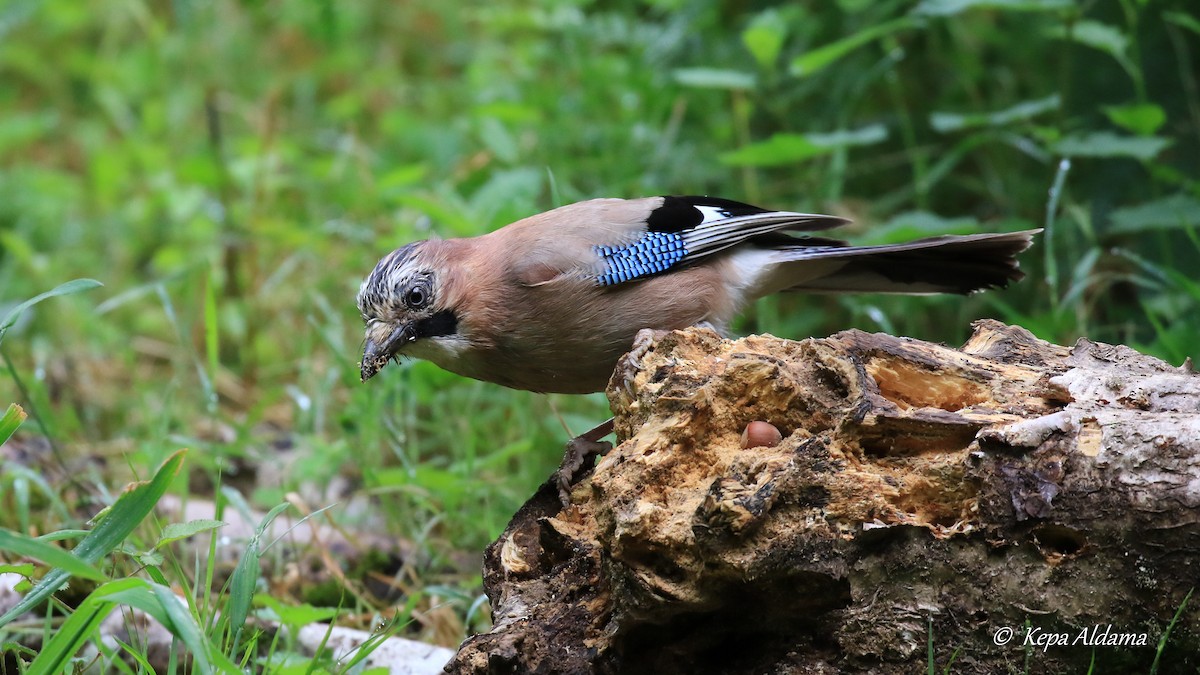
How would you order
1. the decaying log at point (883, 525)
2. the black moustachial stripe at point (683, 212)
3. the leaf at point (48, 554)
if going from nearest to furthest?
1. the leaf at point (48, 554)
2. the decaying log at point (883, 525)
3. the black moustachial stripe at point (683, 212)

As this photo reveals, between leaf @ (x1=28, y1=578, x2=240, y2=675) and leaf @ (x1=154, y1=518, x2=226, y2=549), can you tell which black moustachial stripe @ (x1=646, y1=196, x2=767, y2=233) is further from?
leaf @ (x1=28, y1=578, x2=240, y2=675)

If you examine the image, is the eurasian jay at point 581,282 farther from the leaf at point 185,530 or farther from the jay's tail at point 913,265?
the leaf at point 185,530

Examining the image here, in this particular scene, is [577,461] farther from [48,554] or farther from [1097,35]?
[1097,35]

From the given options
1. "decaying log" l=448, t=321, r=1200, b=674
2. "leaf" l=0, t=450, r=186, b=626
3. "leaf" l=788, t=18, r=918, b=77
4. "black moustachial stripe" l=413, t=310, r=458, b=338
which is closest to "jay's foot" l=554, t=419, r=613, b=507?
"decaying log" l=448, t=321, r=1200, b=674

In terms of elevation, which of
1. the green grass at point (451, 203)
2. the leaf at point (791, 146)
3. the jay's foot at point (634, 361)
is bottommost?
the green grass at point (451, 203)

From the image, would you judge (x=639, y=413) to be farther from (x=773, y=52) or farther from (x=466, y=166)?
(x=466, y=166)

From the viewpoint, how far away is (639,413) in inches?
106

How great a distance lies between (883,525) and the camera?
2.36 m

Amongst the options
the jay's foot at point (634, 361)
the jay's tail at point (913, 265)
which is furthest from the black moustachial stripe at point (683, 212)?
the jay's foot at point (634, 361)

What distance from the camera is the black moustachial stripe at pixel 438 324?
12.3 feet

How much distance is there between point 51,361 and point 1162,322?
513 cm

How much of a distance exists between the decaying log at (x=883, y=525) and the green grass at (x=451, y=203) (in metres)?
0.92

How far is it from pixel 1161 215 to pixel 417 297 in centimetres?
285

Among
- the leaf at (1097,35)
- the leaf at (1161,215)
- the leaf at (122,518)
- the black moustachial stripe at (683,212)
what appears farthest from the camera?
the leaf at (1097,35)
